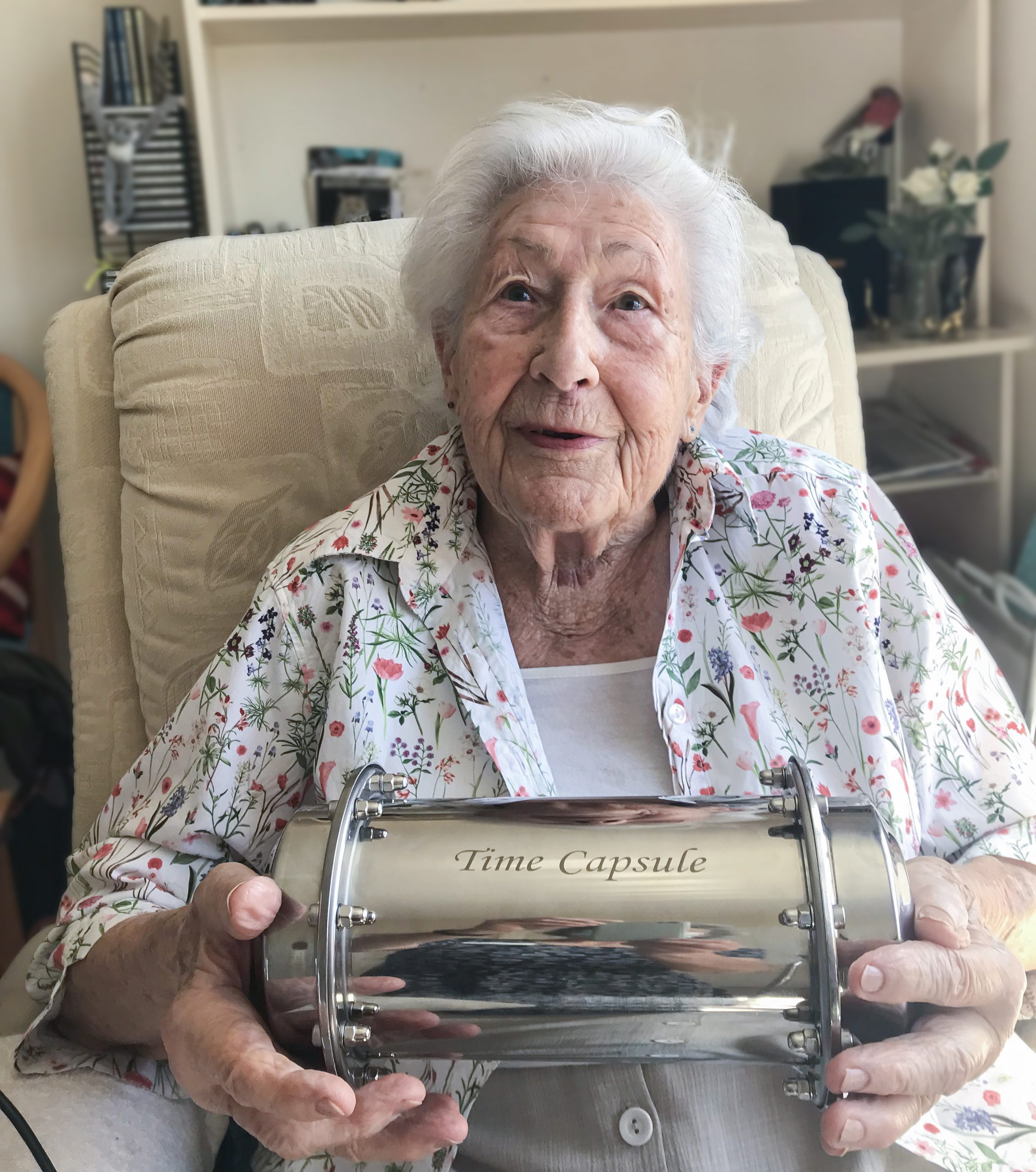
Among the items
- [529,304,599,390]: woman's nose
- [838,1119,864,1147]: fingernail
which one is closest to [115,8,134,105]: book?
[529,304,599,390]: woman's nose

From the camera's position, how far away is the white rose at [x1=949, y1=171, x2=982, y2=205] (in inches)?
76.4

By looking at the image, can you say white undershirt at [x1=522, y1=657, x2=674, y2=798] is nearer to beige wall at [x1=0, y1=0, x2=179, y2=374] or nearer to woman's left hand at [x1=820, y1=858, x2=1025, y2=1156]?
woman's left hand at [x1=820, y1=858, x2=1025, y2=1156]

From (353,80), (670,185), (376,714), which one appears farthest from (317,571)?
(353,80)

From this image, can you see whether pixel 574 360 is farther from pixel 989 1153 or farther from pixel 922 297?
pixel 922 297

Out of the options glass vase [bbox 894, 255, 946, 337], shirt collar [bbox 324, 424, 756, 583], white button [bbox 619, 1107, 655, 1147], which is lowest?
white button [bbox 619, 1107, 655, 1147]

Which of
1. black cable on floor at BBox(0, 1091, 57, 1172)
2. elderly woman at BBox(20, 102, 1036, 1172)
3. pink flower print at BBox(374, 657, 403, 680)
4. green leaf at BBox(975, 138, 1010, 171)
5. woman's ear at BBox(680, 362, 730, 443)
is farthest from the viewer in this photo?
green leaf at BBox(975, 138, 1010, 171)

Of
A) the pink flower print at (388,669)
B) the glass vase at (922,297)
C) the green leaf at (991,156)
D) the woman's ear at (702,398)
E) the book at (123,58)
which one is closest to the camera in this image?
the pink flower print at (388,669)

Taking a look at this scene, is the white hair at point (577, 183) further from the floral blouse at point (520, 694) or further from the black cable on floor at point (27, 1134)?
the black cable on floor at point (27, 1134)

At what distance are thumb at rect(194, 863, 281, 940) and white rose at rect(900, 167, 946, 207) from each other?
5.88ft

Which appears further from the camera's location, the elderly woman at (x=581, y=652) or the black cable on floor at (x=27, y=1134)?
the elderly woman at (x=581, y=652)

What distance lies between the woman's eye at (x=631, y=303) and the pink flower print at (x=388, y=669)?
0.38 m

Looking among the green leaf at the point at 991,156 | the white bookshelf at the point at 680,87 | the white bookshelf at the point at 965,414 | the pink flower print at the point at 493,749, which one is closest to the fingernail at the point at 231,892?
the pink flower print at the point at 493,749

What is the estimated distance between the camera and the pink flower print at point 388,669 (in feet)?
3.20

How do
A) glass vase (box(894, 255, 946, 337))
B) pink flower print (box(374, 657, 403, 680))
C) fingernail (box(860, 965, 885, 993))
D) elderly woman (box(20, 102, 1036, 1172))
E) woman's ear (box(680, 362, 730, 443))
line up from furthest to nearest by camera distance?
glass vase (box(894, 255, 946, 337))
woman's ear (box(680, 362, 730, 443))
pink flower print (box(374, 657, 403, 680))
elderly woman (box(20, 102, 1036, 1172))
fingernail (box(860, 965, 885, 993))
